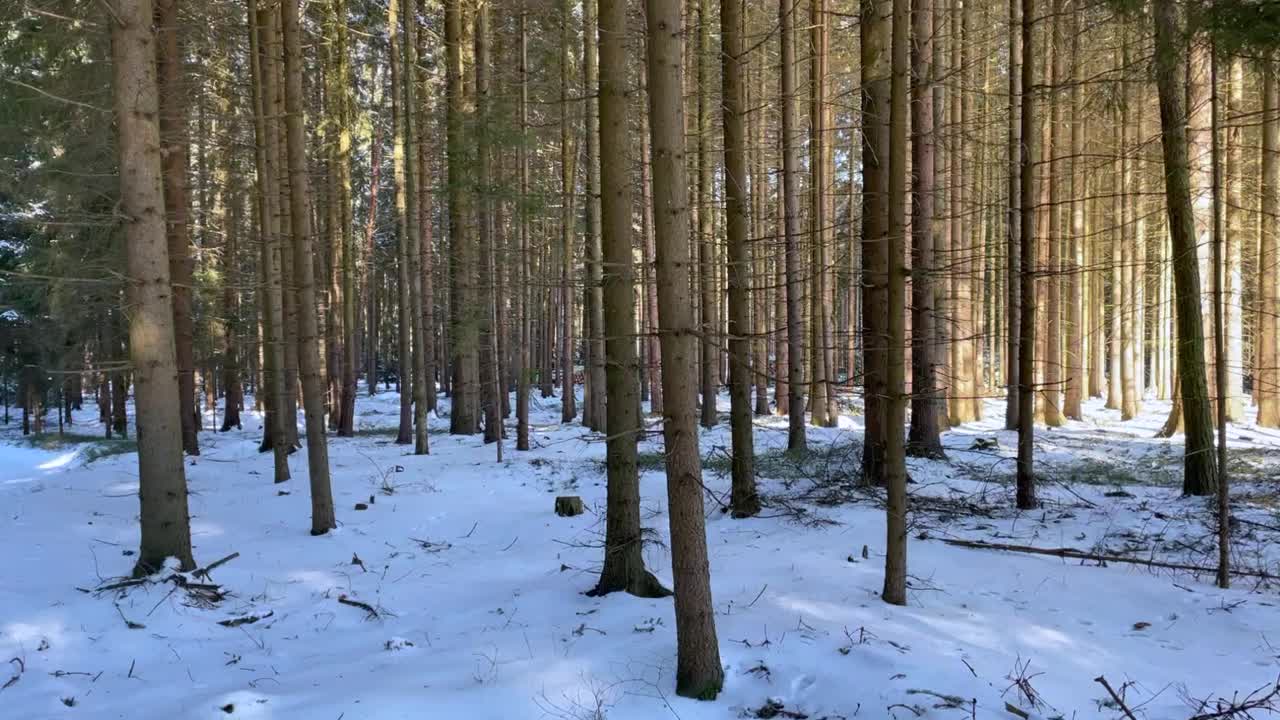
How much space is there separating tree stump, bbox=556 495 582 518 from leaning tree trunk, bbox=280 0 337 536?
9.29 feet

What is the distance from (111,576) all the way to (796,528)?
22.3ft

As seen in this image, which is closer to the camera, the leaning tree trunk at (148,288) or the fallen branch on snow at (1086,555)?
the fallen branch on snow at (1086,555)

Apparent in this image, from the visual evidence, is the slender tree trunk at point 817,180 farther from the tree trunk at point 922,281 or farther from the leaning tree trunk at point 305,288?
the leaning tree trunk at point 305,288

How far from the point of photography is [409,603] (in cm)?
679

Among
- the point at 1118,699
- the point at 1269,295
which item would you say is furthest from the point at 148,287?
the point at 1269,295

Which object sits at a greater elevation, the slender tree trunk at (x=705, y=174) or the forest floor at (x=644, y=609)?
the slender tree trunk at (x=705, y=174)

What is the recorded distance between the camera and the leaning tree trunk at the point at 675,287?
4.03 m

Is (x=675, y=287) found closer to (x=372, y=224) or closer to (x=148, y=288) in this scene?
(x=148, y=288)

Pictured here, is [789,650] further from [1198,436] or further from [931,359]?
[931,359]

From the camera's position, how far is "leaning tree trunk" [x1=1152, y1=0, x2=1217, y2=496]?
7.44m

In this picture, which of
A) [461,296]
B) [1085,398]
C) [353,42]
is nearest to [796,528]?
[461,296]

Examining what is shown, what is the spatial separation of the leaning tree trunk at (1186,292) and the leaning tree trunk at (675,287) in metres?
5.80

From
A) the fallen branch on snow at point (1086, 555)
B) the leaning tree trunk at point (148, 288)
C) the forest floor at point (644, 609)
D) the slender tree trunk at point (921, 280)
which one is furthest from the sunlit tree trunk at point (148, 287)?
the slender tree trunk at point (921, 280)

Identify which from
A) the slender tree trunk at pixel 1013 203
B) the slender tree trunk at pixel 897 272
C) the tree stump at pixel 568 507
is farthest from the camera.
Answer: the tree stump at pixel 568 507
